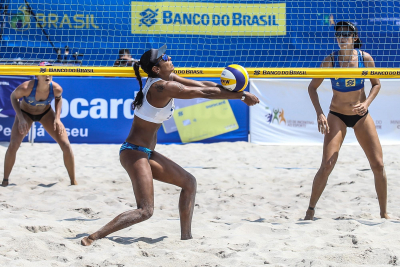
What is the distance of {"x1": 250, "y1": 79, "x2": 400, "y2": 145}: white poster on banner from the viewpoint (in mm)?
8258

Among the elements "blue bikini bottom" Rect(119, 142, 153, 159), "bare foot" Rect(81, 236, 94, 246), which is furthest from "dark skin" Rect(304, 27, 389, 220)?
"bare foot" Rect(81, 236, 94, 246)

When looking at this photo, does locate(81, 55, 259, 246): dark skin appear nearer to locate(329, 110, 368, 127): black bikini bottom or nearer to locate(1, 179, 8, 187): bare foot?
locate(329, 110, 368, 127): black bikini bottom

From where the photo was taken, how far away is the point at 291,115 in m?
8.37

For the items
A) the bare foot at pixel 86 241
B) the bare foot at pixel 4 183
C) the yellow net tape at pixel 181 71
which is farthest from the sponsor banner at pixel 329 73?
the bare foot at pixel 4 183

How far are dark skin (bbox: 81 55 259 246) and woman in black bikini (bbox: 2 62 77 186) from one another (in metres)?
2.37

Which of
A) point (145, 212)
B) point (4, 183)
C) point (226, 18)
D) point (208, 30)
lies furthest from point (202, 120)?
point (145, 212)

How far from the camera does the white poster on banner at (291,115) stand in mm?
8258

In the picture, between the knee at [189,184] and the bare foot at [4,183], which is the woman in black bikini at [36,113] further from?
the knee at [189,184]

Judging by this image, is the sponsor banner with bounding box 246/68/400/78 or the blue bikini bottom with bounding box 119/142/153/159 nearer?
the blue bikini bottom with bounding box 119/142/153/159

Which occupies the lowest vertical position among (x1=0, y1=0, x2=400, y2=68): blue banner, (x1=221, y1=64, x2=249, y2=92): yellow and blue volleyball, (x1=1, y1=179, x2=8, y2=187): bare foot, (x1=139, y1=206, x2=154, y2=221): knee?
(x1=1, y1=179, x2=8, y2=187): bare foot

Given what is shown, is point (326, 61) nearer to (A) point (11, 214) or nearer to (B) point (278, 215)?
(B) point (278, 215)

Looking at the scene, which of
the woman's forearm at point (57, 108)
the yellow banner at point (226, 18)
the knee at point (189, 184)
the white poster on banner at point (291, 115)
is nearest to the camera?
the knee at point (189, 184)

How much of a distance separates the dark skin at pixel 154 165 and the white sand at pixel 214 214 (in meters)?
0.17

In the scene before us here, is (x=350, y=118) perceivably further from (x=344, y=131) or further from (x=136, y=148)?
(x=136, y=148)
